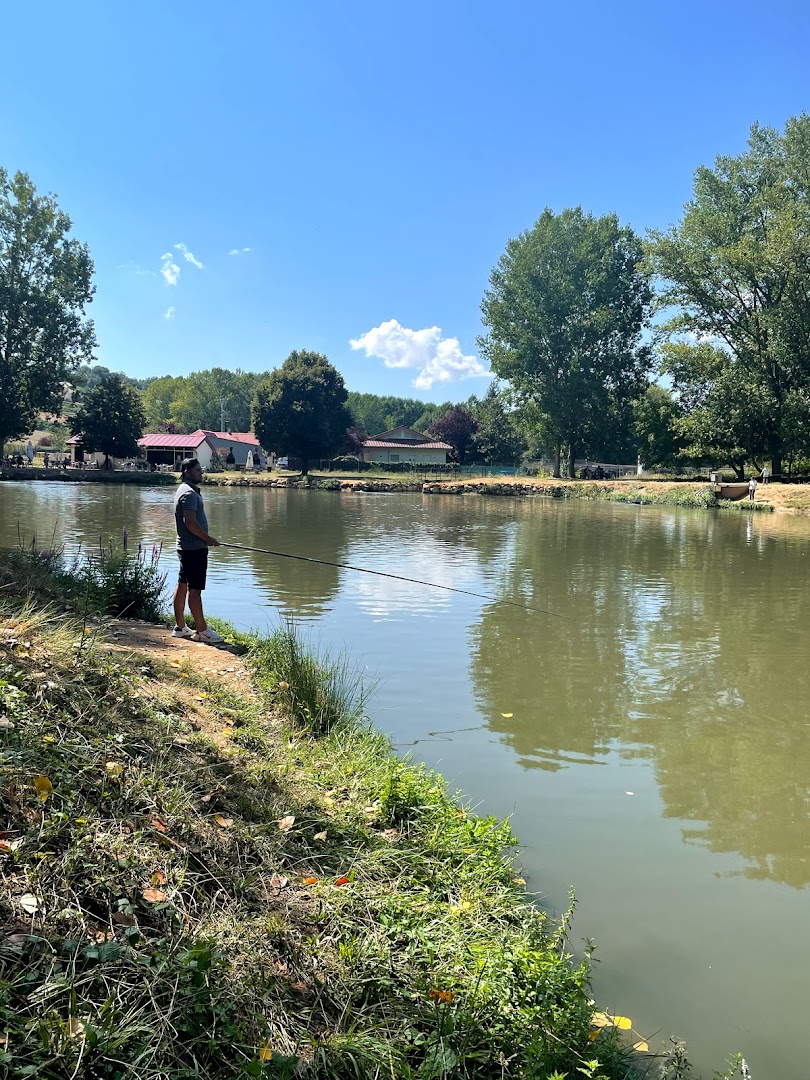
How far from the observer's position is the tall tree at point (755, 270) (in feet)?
147

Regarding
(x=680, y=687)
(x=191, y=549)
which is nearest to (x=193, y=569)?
(x=191, y=549)

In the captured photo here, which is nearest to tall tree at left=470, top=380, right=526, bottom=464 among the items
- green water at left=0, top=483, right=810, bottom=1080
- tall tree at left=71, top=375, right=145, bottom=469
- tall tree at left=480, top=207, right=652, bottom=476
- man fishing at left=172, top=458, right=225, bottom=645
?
tall tree at left=480, top=207, right=652, bottom=476

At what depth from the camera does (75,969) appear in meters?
2.41

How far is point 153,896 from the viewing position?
2850mm

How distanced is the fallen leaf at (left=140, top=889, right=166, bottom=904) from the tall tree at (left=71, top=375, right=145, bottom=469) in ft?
248

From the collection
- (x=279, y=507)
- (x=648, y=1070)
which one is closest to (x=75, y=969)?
(x=648, y=1070)

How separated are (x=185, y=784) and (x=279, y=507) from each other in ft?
124

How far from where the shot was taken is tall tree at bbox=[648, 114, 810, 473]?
4491 cm

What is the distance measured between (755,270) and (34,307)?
57.4 m

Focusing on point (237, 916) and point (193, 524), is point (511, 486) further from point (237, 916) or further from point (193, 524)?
point (237, 916)

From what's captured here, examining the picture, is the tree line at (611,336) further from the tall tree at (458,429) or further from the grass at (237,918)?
the grass at (237,918)

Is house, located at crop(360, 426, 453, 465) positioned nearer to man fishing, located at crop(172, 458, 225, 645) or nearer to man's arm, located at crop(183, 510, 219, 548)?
man fishing, located at crop(172, 458, 225, 645)

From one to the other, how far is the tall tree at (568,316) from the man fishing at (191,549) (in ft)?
189

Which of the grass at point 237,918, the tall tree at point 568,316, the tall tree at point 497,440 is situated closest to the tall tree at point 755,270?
the tall tree at point 568,316
